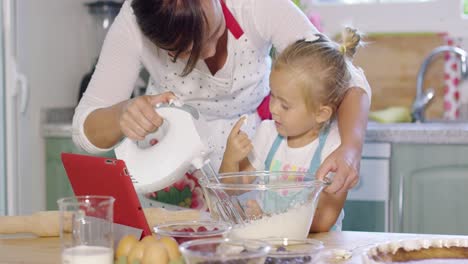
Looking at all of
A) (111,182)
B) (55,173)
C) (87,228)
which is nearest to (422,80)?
(55,173)

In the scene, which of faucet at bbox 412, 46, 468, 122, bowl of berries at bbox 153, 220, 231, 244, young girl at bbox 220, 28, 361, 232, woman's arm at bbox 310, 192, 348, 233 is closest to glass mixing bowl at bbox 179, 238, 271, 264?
bowl of berries at bbox 153, 220, 231, 244

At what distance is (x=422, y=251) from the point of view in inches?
47.1

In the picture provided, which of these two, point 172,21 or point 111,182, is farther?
point 172,21

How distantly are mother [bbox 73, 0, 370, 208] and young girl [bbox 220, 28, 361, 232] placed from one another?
51mm

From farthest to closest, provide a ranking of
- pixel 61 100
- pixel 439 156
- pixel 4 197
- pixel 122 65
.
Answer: pixel 61 100 → pixel 4 197 → pixel 439 156 → pixel 122 65

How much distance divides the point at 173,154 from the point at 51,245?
0.95 ft

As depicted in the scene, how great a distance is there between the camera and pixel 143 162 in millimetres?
1443

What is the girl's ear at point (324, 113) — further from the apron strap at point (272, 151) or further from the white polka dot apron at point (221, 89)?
the white polka dot apron at point (221, 89)

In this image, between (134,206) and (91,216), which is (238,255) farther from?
(134,206)

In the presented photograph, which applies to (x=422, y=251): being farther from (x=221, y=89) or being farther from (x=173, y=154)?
(x=221, y=89)

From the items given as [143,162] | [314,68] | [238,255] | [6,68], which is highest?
[6,68]

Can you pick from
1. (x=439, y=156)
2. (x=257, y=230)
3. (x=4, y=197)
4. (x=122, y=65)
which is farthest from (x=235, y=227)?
(x=4, y=197)

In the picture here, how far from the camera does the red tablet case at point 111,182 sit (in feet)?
4.32

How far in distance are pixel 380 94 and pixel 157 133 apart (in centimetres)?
179
